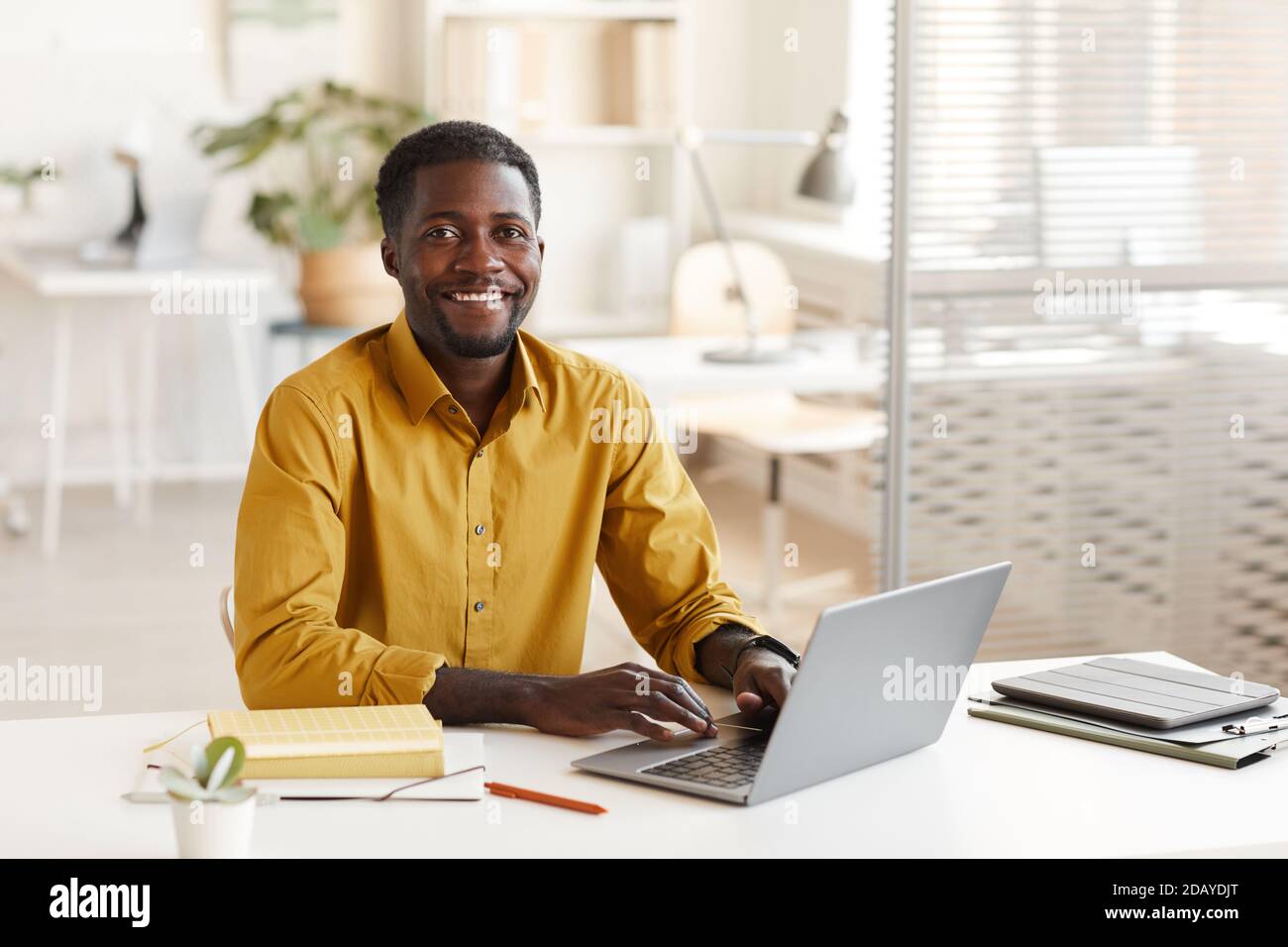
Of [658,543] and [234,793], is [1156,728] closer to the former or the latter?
[658,543]

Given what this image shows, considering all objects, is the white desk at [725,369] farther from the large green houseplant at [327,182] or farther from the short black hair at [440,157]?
the short black hair at [440,157]

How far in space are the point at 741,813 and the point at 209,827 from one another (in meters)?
0.43

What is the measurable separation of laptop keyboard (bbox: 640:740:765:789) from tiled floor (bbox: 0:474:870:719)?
2.26m

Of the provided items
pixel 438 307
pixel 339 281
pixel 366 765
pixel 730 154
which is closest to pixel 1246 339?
pixel 438 307

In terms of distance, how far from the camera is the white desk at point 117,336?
4965 mm

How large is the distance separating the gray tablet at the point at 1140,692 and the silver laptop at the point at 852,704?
0.18 meters

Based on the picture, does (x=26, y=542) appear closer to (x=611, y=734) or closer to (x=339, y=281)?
(x=339, y=281)

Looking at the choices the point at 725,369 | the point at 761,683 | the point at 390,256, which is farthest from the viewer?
the point at 725,369

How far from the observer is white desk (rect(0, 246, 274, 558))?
496 centimetres

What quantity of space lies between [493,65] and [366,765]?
14.1 ft

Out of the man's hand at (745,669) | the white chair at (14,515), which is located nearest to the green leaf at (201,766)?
the man's hand at (745,669)

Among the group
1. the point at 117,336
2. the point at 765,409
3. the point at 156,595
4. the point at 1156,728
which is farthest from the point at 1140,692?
the point at 117,336

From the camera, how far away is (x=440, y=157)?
1.88 m
